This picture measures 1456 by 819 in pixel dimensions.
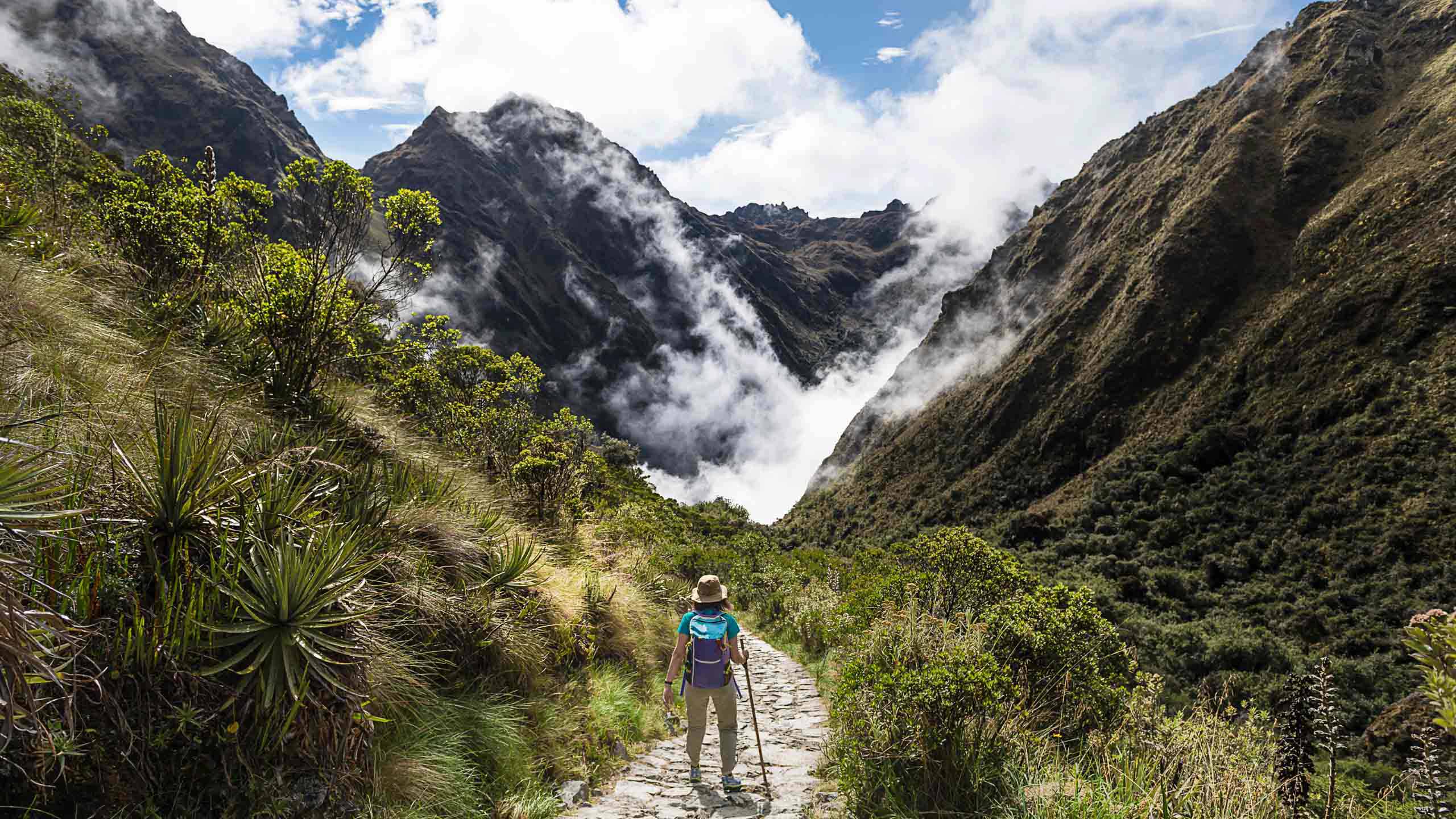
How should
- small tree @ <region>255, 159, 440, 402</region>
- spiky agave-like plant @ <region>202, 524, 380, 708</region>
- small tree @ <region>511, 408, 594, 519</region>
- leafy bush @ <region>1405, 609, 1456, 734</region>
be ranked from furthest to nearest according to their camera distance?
small tree @ <region>511, 408, 594, 519</region> → small tree @ <region>255, 159, 440, 402</region> → spiky agave-like plant @ <region>202, 524, 380, 708</region> → leafy bush @ <region>1405, 609, 1456, 734</region>

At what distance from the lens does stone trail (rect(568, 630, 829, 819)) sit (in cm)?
504

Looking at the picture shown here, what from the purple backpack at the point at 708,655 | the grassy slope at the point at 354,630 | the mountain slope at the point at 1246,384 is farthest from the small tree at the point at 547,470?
the mountain slope at the point at 1246,384

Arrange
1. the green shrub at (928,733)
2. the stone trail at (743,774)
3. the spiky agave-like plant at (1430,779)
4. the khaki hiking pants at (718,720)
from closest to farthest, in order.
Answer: the spiky agave-like plant at (1430,779), the green shrub at (928,733), the stone trail at (743,774), the khaki hiking pants at (718,720)

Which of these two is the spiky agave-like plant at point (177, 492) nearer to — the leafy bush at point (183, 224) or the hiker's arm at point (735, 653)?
the hiker's arm at point (735, 653)

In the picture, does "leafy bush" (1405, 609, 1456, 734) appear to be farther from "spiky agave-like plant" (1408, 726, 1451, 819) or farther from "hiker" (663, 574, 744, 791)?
"hiker" (663, 574, 744, 791)

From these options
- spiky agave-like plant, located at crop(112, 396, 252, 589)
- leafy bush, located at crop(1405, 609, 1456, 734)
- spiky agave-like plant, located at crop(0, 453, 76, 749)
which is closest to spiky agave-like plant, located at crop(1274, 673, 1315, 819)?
leafy bush, located at crop(1405, 609, 1456, 734)

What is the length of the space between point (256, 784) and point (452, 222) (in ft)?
619

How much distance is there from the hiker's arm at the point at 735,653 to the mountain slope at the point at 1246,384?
39865 mm

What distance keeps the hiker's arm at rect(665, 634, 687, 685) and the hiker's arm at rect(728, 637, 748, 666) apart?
1.34 ft

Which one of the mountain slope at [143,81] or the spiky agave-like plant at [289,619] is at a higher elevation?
the mountain slope at [143,81]

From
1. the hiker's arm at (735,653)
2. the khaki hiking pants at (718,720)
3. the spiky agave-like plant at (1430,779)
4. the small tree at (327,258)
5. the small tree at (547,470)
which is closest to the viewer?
the spiky agave-like plant at (1430,779)

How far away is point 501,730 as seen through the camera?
195 inches

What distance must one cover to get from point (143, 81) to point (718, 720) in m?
195

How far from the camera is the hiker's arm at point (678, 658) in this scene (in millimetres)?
5730
